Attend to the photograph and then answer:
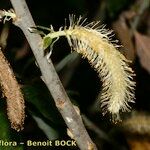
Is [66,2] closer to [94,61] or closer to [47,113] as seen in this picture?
[47,113]

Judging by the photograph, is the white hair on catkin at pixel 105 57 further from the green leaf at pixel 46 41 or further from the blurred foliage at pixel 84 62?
the blurred foliage at pixel 84 62

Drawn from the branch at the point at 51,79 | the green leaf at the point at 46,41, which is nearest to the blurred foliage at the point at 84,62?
the branch at the point at 51,79

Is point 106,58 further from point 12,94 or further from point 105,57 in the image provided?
point 12,94

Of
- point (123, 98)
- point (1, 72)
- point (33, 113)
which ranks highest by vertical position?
point (1, 72)

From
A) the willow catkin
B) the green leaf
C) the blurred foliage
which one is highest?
the green leaf

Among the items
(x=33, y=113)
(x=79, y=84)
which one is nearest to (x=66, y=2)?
(x=79, y=84)

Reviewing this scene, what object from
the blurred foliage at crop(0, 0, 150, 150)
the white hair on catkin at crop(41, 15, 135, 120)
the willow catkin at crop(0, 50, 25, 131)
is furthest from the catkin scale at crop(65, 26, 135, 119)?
the blurred foliage at crop(0, 0, 150, 150)

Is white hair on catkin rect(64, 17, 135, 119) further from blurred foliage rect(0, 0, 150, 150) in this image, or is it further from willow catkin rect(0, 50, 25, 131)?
blurred foliage rect(0, 0, 150, 150)
